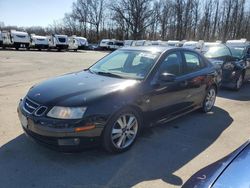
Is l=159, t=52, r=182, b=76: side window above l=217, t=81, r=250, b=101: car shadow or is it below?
above

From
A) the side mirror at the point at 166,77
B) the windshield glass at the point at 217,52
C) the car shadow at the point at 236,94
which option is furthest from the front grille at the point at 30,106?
the windshield glass at the point at 217,52

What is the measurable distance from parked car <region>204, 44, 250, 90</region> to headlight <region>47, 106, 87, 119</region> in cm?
655

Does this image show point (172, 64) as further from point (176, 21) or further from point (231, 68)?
point (176, 21)

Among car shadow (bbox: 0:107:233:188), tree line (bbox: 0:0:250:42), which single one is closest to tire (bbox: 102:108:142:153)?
car shadow (bbox: 0:107:233:188)

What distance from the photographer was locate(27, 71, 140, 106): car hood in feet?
11.8

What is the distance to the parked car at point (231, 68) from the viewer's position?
29.3ft

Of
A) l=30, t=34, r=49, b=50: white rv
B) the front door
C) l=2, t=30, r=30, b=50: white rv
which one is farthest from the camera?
l=30, t=34, r=49, b=50: white rv

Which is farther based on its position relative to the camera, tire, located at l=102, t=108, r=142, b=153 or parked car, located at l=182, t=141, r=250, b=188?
tire, located at l=102, t=108, r=142, b=153

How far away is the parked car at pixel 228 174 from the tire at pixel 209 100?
3.81m

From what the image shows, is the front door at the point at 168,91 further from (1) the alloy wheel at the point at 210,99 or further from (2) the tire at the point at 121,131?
(1) the alloy wheel at the point at 210,99

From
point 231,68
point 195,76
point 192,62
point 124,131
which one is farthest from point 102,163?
point 231,68

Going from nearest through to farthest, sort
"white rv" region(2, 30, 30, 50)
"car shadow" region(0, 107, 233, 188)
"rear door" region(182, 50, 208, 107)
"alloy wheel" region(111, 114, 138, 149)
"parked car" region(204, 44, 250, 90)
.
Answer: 1. "car shadow" region(0, 107, 233, 188)
2. "alloy wheel" region(111, 114, 138, 149)
3. "rear door" region(182, 50, 208, 107)
4. "parked car" region(204, 44, 250, 90)
5. "white rv" region(2, 30, 30, 50)

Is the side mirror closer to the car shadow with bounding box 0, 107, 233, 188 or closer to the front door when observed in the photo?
the front door

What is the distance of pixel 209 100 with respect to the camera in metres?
6.30
